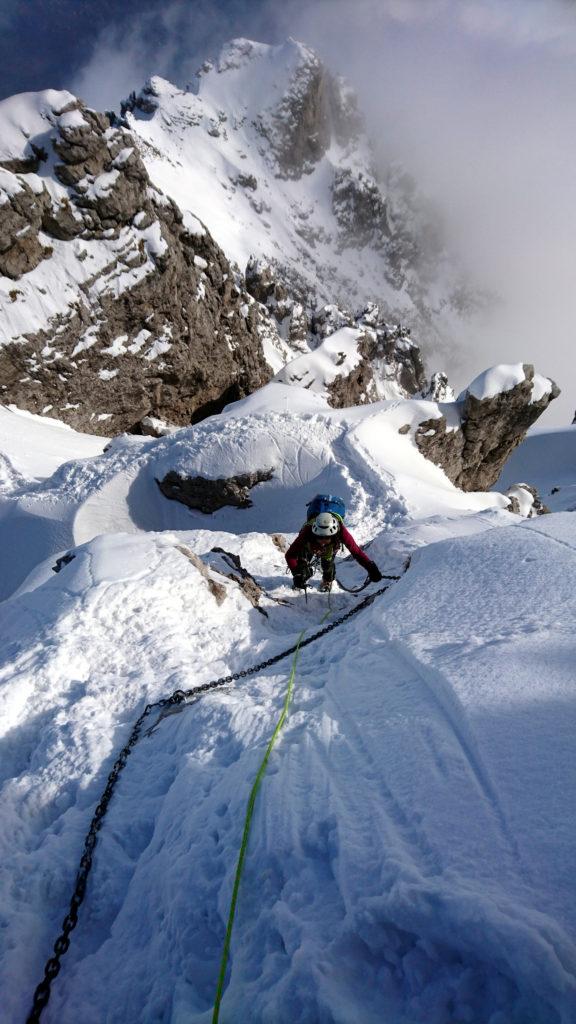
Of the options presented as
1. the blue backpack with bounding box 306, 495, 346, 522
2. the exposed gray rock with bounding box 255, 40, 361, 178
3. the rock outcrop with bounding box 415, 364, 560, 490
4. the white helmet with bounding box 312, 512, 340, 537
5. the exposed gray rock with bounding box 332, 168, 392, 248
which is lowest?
the white helmet with bounding box 312, 512, 340, 537

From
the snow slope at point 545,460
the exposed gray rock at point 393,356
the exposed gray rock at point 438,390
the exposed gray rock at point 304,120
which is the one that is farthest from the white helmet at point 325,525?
the exposed gray rock at point 304,120

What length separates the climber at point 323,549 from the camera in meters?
5.87

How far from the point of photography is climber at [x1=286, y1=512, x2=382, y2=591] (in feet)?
19.2

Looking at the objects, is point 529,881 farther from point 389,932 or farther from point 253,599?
point 253,599

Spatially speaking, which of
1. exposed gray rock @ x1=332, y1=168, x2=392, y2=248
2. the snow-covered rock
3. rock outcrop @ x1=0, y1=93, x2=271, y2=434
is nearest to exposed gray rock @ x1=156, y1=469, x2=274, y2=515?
rock outcrop @ x1=0, y1=93, x2=271, y2=434

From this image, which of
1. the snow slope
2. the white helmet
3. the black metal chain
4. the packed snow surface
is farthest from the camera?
the snow slope

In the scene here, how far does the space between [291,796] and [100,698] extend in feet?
6.49

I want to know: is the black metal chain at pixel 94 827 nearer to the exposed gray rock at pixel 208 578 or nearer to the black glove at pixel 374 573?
the exposed gray rock at pixel 208 578

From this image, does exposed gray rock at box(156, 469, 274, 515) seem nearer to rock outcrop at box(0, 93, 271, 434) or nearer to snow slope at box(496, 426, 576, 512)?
rock outcrop at box(0, 93, 271, 434)

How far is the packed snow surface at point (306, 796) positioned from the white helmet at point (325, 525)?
122 cm

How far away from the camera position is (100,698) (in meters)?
3.54

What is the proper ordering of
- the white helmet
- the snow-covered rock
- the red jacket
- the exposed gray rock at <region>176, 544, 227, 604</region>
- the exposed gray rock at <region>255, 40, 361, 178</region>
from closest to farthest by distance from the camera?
the exposed gray rock at <region>176, 544, 227, 604</region>
the white helmet
the red jacket
the snow-covered rock
the exposed gray rock at <region>255, 40, 361, 178</region>

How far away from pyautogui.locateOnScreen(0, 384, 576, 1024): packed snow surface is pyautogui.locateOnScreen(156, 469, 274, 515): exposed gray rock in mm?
7000

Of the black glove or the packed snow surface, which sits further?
the black glove
